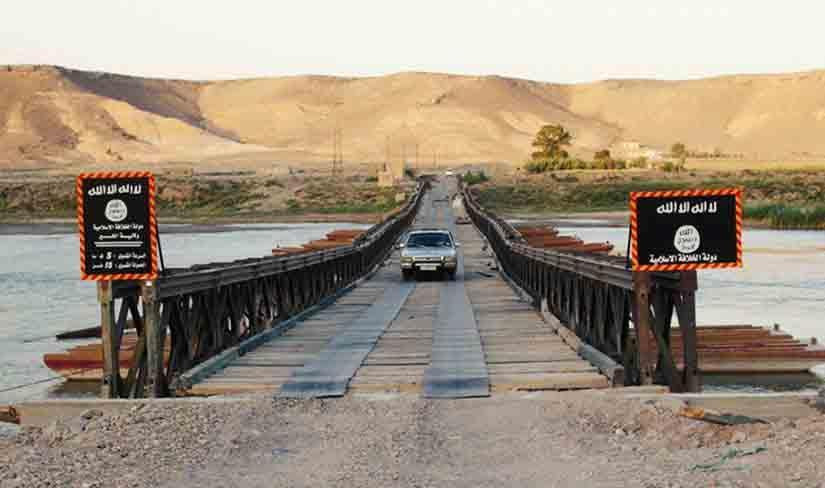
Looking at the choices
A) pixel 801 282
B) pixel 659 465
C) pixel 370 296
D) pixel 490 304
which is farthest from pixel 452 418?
pixel 801 282

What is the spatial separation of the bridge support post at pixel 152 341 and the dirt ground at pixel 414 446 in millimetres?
1292

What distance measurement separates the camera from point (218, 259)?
52.9 m

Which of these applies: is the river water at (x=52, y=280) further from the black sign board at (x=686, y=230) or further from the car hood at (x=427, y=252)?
the black sign board at (x=686, y=230)

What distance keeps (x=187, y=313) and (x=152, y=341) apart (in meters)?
1.41

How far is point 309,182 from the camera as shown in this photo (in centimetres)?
12300

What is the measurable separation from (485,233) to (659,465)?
40.8 meters

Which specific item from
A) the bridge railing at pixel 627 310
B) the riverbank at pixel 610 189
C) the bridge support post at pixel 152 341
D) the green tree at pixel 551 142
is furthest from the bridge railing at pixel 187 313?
the green tree at pixel 551 142

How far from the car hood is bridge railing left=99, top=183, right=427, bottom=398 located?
9.87 m

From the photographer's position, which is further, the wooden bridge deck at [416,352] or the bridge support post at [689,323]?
the wooden bridge deck at [416,352]

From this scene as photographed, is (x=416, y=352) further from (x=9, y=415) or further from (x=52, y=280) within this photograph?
(x=52, y=280)

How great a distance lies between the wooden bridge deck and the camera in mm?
12633

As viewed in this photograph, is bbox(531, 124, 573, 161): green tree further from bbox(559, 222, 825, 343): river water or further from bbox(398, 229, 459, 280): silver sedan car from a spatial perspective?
bbox(398, 229, 459, 280): silver sedan car

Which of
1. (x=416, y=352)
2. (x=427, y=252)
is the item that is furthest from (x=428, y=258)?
(x=416, y=352)

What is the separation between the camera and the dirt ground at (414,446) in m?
8.70
